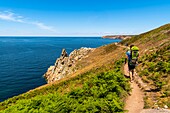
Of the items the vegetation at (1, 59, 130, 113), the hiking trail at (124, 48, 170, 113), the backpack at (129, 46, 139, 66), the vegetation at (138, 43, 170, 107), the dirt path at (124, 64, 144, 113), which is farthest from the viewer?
the backpack at (129, 46, 139, 66)

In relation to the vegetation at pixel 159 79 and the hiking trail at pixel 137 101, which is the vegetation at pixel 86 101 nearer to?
the hiking trail at pixel 137 101

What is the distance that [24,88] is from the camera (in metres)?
58.0

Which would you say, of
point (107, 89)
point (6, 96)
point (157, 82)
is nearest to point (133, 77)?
point (157, 82)

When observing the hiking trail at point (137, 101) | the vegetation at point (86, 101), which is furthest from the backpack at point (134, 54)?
the vegetation at point (86, 101)

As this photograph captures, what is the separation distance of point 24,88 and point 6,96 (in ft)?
23.9

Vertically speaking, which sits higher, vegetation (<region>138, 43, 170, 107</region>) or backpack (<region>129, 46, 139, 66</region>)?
backpack (<region>129, 46, 139, 66</region>)

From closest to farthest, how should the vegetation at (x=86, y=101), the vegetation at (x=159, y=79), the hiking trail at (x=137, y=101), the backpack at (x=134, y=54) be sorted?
1. the vegetation at (x=86, y=101)
2. the hiking trail at (x=137, y=101)
3. the vegetation at (x=159, y=79)
4. the backpack at (x=134, y=54)

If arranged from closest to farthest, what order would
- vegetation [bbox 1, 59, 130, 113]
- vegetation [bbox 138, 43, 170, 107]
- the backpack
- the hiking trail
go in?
vegetation [bbox 1, 59, 130, 113] → the hiking trail → vegetation [bbox 138, 43, 170, 107] → the backpack

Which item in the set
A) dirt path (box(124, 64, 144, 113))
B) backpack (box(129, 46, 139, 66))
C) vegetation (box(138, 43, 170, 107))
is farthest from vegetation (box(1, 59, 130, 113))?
vegetation (box(138, 43, 170, 107))

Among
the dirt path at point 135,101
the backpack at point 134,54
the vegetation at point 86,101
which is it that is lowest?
the dirt path at point 135,101

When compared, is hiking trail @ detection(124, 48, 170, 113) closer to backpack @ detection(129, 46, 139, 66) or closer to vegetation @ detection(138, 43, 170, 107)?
vegetation @ detection(138, 43, 170, 107)

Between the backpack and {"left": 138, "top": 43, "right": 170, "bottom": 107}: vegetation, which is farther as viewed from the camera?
the backpack

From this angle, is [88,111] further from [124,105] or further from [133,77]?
[133,77]

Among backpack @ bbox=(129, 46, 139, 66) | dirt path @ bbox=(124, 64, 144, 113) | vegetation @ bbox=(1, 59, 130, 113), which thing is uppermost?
backpack @ bbox=(129, 46, 139, 66)
